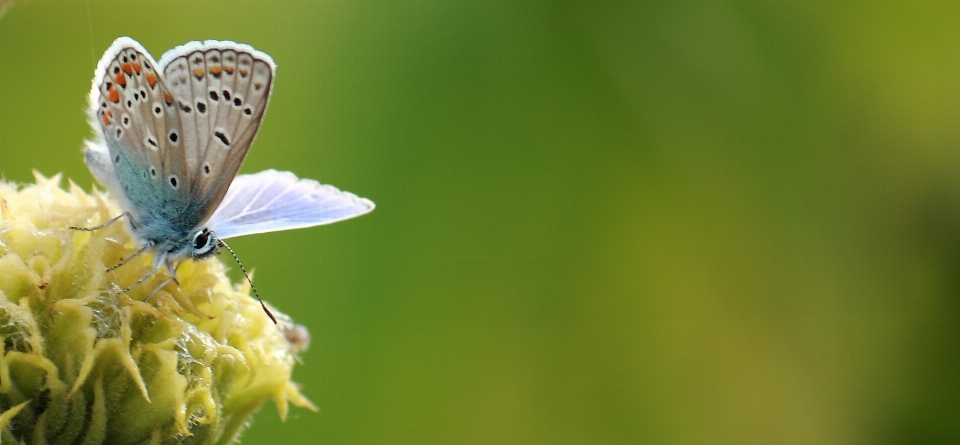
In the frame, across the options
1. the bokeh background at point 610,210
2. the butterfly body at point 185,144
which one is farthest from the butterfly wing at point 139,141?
the bokeh background at point 610,210

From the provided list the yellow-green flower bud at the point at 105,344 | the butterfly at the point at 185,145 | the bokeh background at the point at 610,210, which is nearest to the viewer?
the yellow-green flower bud at the point at 105,344

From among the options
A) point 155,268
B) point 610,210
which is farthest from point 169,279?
point 610,210

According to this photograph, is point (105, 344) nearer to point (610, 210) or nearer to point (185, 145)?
point (185, 145)

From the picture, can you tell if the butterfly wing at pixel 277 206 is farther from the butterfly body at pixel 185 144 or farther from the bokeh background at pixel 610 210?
the bokeh background at pixel 610 210

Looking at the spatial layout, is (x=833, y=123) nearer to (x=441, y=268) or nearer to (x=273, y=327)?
(x=441, y=268)

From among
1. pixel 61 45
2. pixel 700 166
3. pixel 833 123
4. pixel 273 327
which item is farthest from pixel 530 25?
pixel 273 327

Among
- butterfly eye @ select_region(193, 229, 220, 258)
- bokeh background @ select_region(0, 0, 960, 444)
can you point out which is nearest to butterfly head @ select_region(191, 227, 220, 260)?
butterfly eye @ select_region(193, 229, 220, 258)

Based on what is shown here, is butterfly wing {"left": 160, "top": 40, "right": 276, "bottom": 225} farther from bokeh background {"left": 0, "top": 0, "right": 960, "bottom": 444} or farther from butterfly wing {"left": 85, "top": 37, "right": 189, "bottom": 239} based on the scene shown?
bokeh background {"left": 0, "top": 0, "right": 960, "bottom": 444}
